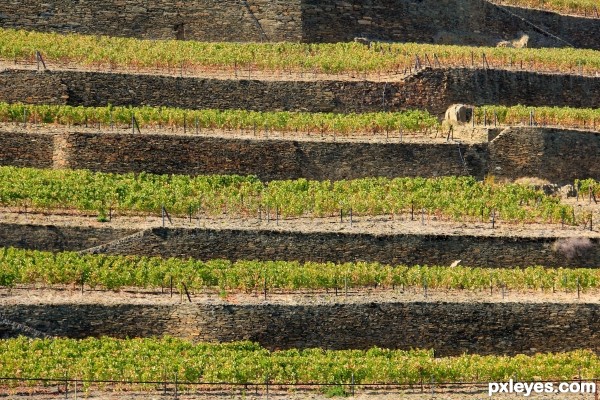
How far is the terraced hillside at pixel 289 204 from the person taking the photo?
41.9m

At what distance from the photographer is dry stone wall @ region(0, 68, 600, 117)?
5497 cm

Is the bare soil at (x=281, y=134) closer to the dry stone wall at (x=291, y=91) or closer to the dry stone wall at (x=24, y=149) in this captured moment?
the dry stone wall at (x=24, y=149)

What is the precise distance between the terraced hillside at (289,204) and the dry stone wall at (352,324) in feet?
0.20

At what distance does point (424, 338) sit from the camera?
44438 millimetres

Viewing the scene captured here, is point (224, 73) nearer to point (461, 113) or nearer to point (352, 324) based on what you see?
point (461, 113)

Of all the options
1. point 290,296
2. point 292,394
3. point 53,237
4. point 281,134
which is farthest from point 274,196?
point 292,394

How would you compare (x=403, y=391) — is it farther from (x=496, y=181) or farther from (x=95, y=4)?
(x=95, y=4)

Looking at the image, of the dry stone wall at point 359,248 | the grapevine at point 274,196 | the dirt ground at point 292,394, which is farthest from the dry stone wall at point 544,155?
the dirt ground at point 292,394

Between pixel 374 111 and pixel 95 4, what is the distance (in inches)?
486

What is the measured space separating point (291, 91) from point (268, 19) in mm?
7028

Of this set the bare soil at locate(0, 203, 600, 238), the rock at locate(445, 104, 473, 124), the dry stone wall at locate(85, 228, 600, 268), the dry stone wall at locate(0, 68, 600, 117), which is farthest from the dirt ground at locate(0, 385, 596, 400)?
the dry stone wall at locate(0, 68, 600, 117)

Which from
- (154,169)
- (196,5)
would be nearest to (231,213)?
(154,169)

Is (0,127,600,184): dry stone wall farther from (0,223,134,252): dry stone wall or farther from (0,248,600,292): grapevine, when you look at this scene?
(0,248,600,292): grapevine

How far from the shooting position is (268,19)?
62969 mm
